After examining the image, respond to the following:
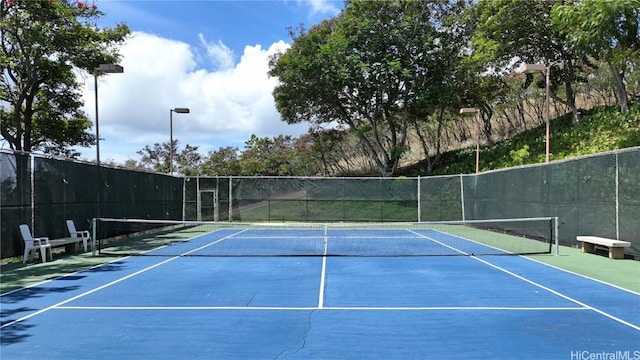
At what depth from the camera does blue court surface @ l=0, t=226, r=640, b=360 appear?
16.1ft

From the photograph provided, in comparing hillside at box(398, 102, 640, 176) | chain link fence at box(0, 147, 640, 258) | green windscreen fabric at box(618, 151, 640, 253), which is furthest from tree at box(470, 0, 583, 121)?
green windscreen fabric at box(618, 151, 640, 253)

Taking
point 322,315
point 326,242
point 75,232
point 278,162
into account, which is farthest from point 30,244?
point 278,162

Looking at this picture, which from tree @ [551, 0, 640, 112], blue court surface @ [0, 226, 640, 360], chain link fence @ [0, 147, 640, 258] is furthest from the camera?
tree @ [551, 0, 640, 112]

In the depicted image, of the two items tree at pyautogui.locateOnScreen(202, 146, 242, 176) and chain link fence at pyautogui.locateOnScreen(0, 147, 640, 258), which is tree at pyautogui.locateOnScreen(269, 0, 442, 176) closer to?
chain link fence at pyautogui.locateOnScreen(0, 147, 640, 258)

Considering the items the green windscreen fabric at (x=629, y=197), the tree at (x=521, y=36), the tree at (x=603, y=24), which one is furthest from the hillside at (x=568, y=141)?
the green windscreen fabric at (x=629, y=197)

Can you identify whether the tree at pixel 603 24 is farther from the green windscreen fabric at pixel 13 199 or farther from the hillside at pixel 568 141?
the green windscreen fabric at pixel 13 199

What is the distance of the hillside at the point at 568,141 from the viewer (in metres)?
22.2

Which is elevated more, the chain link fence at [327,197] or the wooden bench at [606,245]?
the chain link fence at [327,197]

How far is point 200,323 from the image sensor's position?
5.86 meters

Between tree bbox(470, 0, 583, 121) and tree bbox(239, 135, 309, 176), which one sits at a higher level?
tree bbox(470, 0, 583, 121)

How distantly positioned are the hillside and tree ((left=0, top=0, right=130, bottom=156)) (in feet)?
71.4

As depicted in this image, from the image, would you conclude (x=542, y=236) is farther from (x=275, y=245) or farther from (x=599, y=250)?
(x=275, y=245)

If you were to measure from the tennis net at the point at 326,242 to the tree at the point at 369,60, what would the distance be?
1443 cm

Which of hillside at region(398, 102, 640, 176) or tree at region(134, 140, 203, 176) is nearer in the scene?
hillside at region(398, 102, 640, 176)
